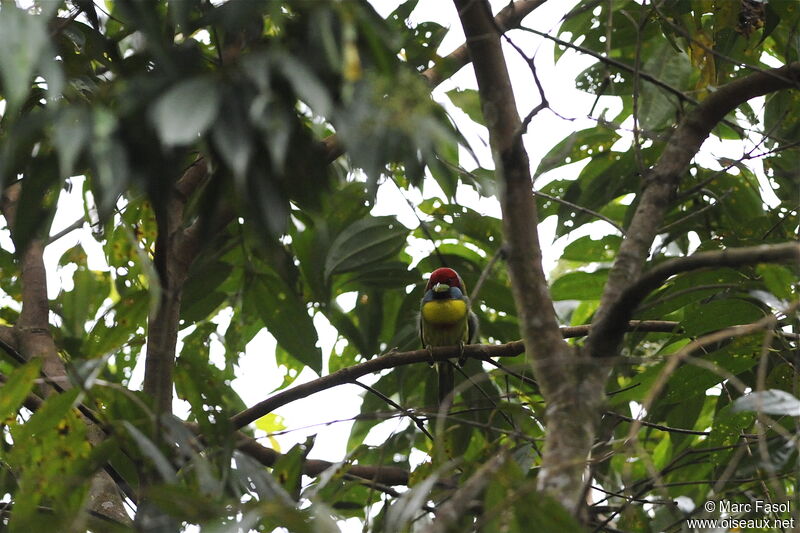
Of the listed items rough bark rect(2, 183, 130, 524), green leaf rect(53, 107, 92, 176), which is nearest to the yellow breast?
rough bark rect(2, 183, 130, 524)

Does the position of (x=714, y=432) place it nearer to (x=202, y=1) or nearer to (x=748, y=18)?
(x=748, y=18)

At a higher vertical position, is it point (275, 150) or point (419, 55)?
point (419, 55)

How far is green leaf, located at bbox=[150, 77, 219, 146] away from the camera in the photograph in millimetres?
1509

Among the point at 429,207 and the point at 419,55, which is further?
the point at 429,207

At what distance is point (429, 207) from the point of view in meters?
A: 4.39

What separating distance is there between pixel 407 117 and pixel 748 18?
2.08m

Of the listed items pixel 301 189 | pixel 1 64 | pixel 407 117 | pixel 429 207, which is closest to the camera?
pixel 1 64

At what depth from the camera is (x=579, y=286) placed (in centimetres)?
413

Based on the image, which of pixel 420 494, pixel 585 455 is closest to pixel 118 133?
pixel 420 494

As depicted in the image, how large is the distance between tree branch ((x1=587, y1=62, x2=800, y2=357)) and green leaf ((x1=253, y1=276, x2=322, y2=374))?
5.67 ft

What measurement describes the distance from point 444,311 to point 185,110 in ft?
11.9

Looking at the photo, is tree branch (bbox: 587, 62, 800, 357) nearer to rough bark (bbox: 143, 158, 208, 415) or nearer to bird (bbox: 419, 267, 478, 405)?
rough bark (bbox: 143, 158, 208, 415)

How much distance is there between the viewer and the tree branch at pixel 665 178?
221 centimetres

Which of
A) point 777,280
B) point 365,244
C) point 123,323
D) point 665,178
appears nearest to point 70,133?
point 123,323
